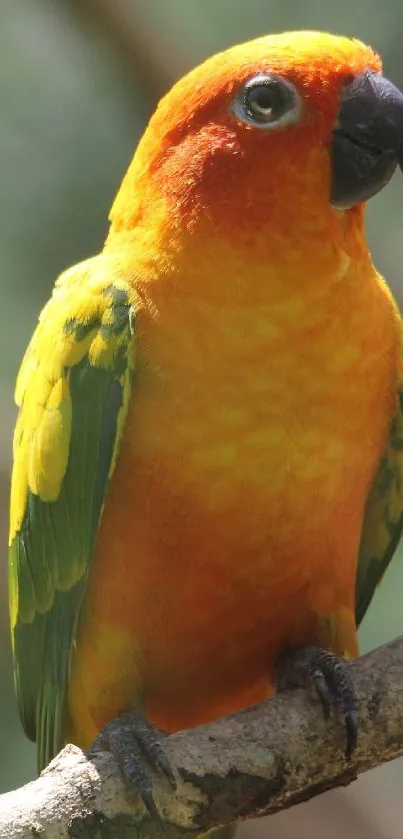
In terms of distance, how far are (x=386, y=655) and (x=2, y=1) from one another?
8.23 feet

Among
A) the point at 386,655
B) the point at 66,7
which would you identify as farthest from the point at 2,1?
the point at 386,655

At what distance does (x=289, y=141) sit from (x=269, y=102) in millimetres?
65

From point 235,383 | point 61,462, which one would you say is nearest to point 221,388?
point 235,383

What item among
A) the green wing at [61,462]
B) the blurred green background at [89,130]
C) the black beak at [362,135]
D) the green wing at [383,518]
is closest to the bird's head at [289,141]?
the black beak at [362,135]

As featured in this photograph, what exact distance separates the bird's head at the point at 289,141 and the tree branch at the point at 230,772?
633 mm

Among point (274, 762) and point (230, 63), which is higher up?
point (230, 63)

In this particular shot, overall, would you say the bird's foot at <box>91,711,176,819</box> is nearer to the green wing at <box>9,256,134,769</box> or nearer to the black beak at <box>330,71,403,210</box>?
the green wing at <box>9,256,134,769</box>

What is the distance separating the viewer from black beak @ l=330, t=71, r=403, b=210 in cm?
156

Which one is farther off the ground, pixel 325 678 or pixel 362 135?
pixel 362 135

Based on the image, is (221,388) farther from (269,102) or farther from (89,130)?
→ (89,130)

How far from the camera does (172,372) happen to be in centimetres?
Result: 155

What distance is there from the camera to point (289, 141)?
1.56 metres

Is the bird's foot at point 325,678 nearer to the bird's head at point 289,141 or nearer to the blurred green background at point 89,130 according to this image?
the bird's head at point 289,141

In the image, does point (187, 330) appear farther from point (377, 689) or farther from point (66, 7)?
point (66, 7)
